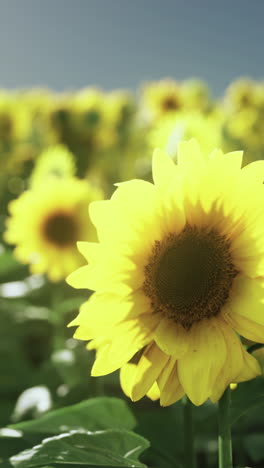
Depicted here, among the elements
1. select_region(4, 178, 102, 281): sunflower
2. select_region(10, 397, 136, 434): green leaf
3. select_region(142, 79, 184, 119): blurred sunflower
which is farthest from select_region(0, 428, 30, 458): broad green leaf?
select_region(142, 79, 184, 119): blurred sunflower

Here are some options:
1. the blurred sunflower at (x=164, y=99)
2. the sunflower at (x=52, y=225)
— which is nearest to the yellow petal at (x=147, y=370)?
the sunflower at (x=52, y=225)

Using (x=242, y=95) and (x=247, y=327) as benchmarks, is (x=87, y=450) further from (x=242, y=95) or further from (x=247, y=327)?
(x=242, y=95)

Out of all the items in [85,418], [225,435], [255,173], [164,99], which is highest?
[164,99]

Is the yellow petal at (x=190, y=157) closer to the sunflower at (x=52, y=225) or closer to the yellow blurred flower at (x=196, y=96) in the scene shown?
the sunflower at (x=52, y=225)

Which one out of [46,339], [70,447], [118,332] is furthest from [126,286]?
[46,339]

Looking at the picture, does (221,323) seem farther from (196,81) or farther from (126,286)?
(196,81)

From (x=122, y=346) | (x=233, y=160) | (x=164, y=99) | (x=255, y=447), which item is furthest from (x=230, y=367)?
(x=164, y=99)
